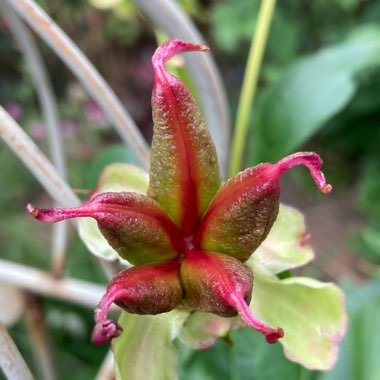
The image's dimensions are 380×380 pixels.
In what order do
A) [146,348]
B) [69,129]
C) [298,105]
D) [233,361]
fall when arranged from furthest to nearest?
[69,129] < [298,105] < [233,361] < [146,348]

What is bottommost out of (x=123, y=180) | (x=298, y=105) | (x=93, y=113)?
(x=93, y=113)

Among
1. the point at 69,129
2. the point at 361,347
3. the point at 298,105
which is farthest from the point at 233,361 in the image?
the point at 69,129

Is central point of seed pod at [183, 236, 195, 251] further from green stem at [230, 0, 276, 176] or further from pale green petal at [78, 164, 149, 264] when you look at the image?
A: green stem at [230, 0, 276, 176]

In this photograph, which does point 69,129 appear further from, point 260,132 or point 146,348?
point 146,348

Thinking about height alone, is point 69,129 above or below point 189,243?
below

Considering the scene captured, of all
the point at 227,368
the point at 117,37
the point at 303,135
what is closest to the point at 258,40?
the point at 303,135

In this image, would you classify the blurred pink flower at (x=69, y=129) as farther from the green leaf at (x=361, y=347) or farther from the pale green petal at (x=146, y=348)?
the pale green petal at (x=146, y=348)

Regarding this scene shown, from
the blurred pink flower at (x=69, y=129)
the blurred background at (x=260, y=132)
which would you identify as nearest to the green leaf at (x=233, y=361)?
the blurred background at (x=260, y=132)
